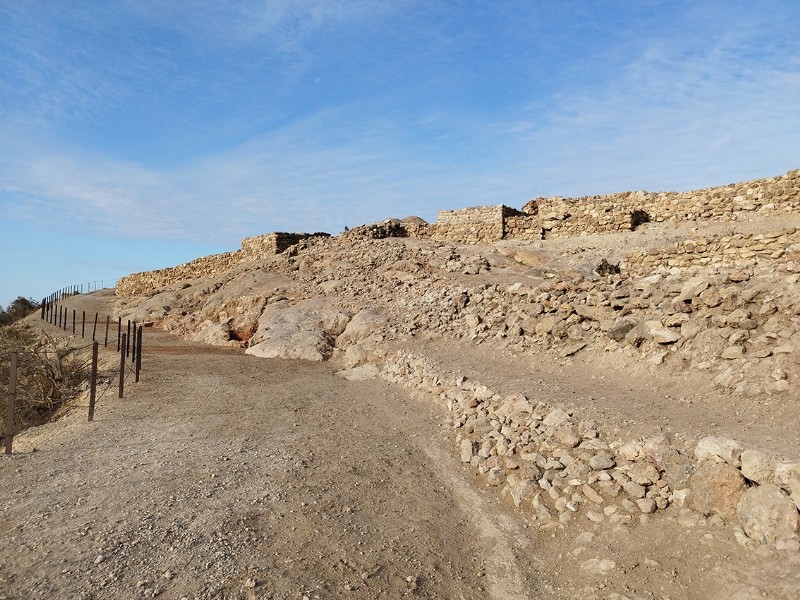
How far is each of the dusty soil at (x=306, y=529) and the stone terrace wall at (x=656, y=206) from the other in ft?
47.3

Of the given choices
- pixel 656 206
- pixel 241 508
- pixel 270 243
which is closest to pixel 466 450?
pixel 241 508

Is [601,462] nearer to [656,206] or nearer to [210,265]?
[656,206]

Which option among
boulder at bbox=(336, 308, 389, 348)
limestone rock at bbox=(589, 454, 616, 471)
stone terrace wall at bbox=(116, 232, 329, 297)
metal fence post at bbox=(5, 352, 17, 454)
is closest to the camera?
limestone rock at bbox=(589, 454, 616, 471)

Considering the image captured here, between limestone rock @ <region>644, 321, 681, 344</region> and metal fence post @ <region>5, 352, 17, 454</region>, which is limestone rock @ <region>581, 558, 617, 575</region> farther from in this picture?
metal fence post @ <region>5, 352, 17, 454</region>

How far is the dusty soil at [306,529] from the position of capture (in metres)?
5.02

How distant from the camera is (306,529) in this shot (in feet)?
19.9

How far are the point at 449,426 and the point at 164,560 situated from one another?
5.38 m

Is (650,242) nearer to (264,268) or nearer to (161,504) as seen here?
(264,268)

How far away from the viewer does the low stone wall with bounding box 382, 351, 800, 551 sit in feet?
17.2

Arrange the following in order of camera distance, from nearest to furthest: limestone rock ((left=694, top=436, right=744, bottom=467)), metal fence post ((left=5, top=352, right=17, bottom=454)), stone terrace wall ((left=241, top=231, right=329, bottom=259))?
limestone rock ((left=694, top=436, right=744, bottom=467)), metal fence post ((left=5, top=352, right=17, bottom=454)), stone terrace wall ((left=241, top=231, right=329, bottom=259))

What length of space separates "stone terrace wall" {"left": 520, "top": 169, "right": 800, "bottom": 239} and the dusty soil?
1443 cm

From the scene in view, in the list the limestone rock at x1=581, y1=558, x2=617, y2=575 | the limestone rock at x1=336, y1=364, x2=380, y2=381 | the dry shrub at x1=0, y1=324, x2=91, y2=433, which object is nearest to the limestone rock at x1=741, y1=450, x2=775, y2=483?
the limestone rock at x1=581, y1=558, x2=617, y2=575

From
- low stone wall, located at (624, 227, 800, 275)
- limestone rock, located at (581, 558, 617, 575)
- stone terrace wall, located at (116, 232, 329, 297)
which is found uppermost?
stone terrace wall, located at (116, 232, 329, 297)

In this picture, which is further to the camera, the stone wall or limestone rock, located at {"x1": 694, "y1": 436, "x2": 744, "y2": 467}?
the stone wall
